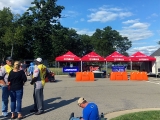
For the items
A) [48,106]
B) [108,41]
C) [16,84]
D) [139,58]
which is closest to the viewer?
[16,84]

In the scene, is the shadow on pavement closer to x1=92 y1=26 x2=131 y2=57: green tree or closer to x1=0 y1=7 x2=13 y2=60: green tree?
x1=0 y1=7 x2=13 y2=60: green tree

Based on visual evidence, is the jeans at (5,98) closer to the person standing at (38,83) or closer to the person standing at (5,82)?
the person standing at (5,82)

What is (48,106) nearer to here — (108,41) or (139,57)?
(139,57)

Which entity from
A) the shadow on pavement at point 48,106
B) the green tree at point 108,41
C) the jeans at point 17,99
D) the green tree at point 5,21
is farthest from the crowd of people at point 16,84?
the green tree at point 108,41

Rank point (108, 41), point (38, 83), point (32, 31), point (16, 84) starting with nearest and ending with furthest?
point (16, 84) → point (38, 83) → point (32, 31) → point (108, 41)

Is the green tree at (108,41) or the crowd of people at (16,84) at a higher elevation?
the green tree at (108,41)

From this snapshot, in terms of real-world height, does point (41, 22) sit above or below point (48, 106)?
above

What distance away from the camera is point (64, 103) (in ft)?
32.8

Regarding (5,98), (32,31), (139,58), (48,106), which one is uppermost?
(32,31)

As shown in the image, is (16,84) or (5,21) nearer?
(16,84)

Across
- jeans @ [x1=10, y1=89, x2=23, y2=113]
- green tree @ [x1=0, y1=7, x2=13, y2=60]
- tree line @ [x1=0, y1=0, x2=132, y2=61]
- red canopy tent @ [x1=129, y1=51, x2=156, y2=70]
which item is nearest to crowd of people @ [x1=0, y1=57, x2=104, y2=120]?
jeans @ [x1=10, y1=89, x2=23, y2=113]

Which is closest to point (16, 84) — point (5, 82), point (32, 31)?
point (5, 82)

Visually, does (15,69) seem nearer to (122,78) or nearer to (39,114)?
(39,114)

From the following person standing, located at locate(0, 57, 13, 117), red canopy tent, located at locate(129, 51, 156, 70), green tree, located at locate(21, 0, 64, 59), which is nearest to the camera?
person standing, located at locate(0, 57, 13, 117)
